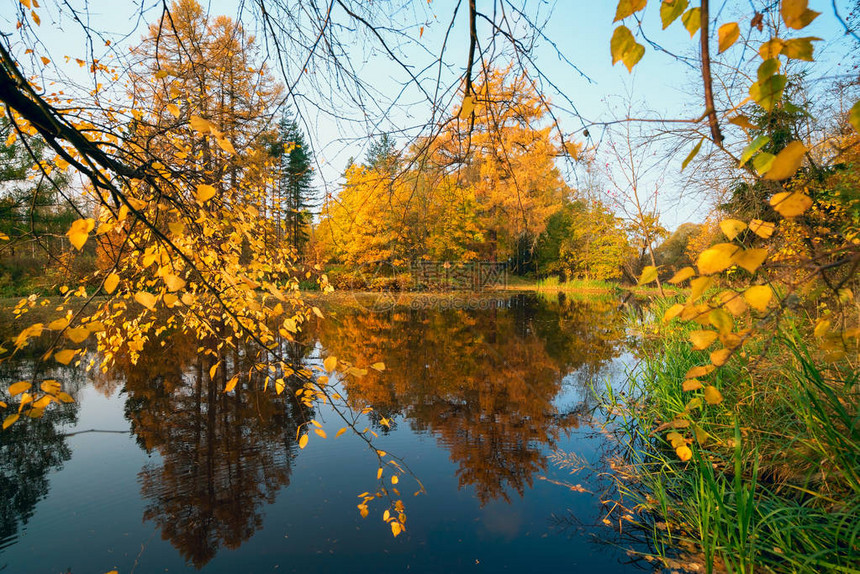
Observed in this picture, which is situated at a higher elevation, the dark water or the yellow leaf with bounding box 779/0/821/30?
the yellow leaf with bounding box 779/0/821/30

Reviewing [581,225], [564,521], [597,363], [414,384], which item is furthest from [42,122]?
[581,225]

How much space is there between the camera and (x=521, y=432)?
4793 mm

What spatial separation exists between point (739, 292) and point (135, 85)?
3.16 metres

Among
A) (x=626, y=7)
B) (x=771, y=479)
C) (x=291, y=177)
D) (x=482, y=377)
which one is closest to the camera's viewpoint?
(x=626, y=7)

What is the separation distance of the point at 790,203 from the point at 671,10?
1.49 ft

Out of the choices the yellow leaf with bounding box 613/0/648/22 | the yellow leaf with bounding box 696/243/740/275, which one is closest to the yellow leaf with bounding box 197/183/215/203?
the yellow leaf with bounding box 613/0/648/22

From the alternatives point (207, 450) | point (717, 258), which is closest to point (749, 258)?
point (717, 258)

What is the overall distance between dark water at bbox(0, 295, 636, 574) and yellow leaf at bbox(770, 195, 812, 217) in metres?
1.66

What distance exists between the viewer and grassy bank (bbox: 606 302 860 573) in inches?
83.4

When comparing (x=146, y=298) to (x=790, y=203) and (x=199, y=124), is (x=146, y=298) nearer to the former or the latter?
(x=199, y=124)

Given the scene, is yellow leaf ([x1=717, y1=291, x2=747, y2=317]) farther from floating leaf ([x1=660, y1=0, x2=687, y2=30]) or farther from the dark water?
the dark water

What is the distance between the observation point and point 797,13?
67cm

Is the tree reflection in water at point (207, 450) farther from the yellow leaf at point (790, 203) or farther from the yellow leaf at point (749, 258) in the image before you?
the yellow leaf at point (790, 203)

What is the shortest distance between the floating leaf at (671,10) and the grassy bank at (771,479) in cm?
96
